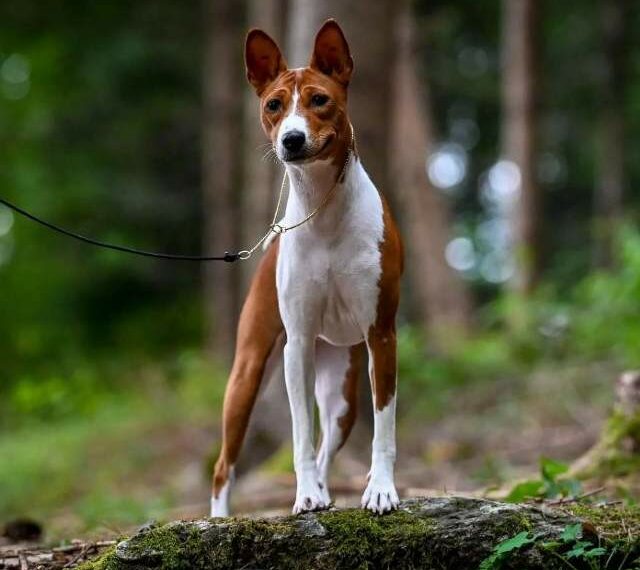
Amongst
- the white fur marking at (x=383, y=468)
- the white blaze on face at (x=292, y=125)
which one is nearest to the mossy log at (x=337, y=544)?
the white fur marking at (x=383, y=468)

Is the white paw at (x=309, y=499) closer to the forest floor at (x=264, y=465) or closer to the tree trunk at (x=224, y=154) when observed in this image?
the forest floor at (x=264, y=465)

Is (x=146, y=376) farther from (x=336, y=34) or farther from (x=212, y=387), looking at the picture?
(x=336, y=34)

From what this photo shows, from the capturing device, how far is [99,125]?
20.7 metres

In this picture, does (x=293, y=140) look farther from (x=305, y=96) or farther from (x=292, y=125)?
(x=305, y=96)

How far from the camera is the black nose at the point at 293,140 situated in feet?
12.3

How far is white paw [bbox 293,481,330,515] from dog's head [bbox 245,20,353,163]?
4.46 feet

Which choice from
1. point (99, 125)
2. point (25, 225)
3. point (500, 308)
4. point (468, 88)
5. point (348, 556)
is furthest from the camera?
point (468, 88)

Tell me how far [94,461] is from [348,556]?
9263 millimetres

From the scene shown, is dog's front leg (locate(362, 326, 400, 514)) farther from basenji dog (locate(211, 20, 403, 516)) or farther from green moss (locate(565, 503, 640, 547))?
green moss (locate(565, 503, 640, 547))

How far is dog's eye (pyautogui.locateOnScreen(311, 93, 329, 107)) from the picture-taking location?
388cm

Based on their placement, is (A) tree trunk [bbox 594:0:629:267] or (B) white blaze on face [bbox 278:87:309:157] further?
(A) tree trunk [bbox 594:0:629:267]

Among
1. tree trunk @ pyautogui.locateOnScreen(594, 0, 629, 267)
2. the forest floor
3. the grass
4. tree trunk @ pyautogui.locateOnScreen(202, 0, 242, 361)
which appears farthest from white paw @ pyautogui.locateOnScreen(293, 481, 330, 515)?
tree trunk @ pyautogui.locateOnScreen(594, 0, 629, 267)

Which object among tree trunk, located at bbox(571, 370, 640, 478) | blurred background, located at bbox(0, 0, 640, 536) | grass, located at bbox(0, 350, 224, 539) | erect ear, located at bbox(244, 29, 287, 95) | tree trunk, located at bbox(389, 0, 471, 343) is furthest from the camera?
tree trunk, located at bbox(389, 0, 471, 343)

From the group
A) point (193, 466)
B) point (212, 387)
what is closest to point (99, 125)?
point (212, 387)
